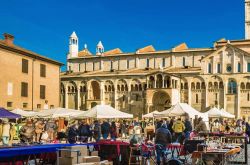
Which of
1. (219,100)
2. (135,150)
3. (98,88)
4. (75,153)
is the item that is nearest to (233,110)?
(219,100)

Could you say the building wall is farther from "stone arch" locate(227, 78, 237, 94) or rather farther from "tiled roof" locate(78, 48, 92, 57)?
"tiled roof" locate(78, 48, 92, 57)

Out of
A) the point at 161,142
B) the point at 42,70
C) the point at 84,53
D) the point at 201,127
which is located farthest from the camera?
the point at 84,53

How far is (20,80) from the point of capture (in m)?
43.2

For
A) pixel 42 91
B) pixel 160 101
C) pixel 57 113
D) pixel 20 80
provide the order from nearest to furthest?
pixel 57 113 → pixel 20 80 → pixel 42 91 → pixel 160 101

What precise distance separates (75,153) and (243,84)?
49.5 metres

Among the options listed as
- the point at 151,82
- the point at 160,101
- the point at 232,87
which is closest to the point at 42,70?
the point at 151,82

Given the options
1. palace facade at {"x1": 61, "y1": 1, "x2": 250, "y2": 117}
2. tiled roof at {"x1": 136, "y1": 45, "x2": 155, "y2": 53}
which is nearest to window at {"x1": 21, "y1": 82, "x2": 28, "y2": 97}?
palace facade at {"x1": 61, "y1": 1, "x2": 250, "y2": 117}

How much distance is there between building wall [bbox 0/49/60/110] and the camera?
4072cm

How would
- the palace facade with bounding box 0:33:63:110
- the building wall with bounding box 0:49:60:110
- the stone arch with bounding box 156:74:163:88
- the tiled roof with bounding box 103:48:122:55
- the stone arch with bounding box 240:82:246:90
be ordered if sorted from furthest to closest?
the tiled roof with bounding box 103:48:122:55 < the stone arch with bounding box 156:74:163:88 < the stone arch with bounding box 240:82:246:90 < the palace facade with bounding box 0:33:63:110 < the building wall with bounding box 0:49:60:110

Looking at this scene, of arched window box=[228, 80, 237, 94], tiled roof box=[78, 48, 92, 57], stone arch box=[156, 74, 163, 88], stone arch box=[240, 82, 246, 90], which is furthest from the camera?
tiled roof box=[78, 48, 92, 57]

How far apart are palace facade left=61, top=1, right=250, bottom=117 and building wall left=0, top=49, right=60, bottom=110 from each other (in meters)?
17.2

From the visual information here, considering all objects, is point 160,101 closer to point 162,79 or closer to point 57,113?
point 162,79

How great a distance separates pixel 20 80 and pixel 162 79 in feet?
77.8

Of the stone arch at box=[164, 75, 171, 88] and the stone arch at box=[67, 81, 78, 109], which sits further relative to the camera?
the stone arch at box=[67, 81, 78, 109]
